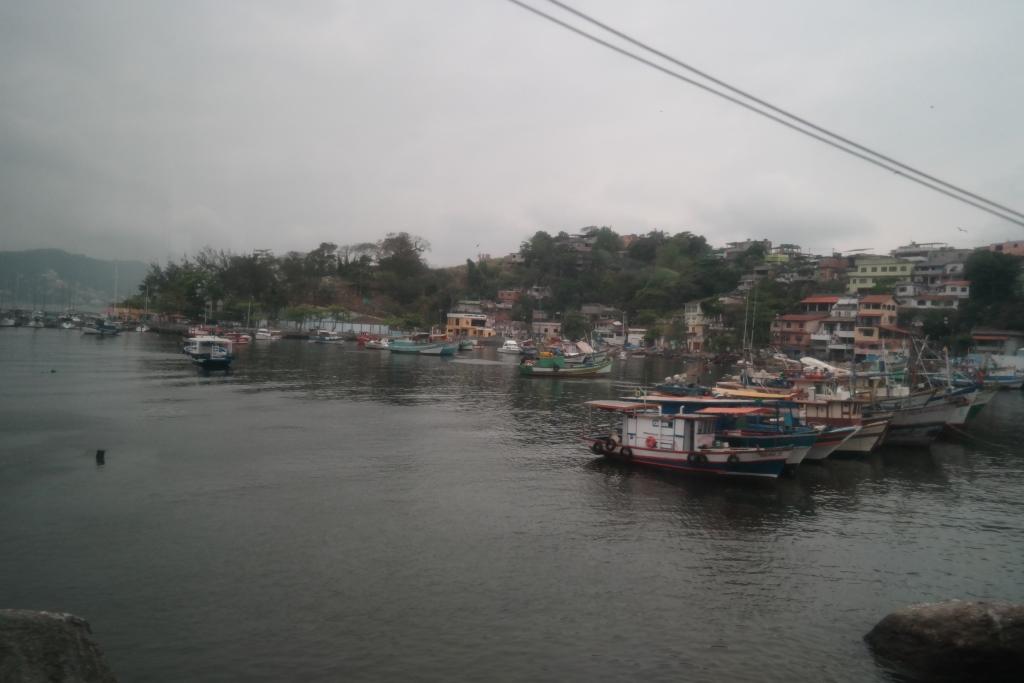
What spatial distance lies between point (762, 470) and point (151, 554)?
42.5 feet

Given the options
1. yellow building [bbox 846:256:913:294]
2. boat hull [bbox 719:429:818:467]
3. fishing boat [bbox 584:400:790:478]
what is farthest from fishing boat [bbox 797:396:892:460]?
yellow building [bbox 846:256:913:294]

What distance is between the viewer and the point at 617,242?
97000 millimetres

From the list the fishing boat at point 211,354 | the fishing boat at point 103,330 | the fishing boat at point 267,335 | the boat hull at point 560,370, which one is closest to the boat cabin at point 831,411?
the boat hull at point 560,370

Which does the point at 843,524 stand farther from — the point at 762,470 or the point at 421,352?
the point at 421,352

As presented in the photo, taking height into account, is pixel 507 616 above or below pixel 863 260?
below

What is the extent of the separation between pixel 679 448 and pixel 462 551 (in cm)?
747

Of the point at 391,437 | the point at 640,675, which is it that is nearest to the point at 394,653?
the point at 640,675

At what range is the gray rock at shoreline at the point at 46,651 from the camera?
439cm

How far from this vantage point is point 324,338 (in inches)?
2717

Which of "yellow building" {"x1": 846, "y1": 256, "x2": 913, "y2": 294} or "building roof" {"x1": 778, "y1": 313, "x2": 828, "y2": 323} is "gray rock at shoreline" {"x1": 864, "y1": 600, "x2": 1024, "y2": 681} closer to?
"building roof" {"x1": 778, "y1": 313, "x2": 828, "y2": 323}

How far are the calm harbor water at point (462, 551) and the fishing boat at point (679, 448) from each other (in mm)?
474

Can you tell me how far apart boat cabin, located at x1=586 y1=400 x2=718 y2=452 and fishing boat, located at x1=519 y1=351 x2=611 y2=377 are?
24.4m

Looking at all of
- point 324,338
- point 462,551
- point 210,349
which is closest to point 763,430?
point 462,551

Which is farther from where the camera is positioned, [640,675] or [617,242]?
[617,242]
